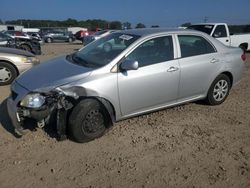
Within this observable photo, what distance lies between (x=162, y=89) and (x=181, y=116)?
0.84 meters

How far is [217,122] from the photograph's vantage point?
A: 5.69 metres

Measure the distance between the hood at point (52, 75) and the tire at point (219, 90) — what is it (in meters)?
2.73

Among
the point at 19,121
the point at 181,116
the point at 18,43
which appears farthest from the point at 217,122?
the point at 18,43

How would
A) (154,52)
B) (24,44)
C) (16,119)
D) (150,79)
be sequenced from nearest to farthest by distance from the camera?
(16,119) < (150,79) < (154,52) < (24,44)

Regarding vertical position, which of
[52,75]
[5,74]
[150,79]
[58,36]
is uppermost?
[52,75]

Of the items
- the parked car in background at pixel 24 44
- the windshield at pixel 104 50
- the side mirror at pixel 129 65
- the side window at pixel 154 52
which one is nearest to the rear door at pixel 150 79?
the side window at pixel 154 52

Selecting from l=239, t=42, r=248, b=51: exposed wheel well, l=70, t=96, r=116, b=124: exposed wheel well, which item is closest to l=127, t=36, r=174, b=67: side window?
l=70, t=96, r=116, b=124: exposed wheel well

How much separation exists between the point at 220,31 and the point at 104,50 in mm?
9959

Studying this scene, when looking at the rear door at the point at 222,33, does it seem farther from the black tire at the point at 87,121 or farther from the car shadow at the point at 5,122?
the black tire at the point at 87,121

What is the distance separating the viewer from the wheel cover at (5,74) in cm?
823

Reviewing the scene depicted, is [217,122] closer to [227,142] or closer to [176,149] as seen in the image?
[227,142]

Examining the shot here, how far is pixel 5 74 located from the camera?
27.1 feet

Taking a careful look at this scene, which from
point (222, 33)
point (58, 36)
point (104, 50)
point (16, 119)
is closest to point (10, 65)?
point (104, 50)

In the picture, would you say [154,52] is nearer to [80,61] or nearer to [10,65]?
[80,61]
